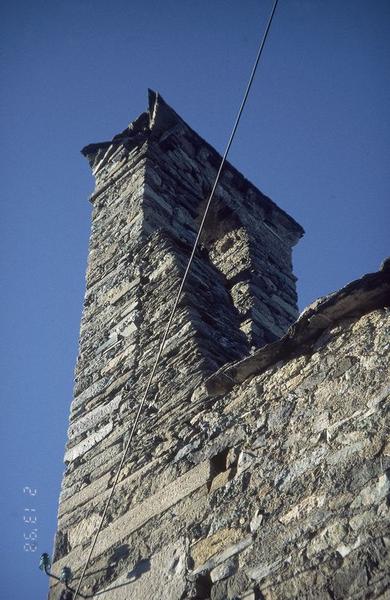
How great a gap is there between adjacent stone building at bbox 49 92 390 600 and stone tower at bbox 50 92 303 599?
0.04 ft

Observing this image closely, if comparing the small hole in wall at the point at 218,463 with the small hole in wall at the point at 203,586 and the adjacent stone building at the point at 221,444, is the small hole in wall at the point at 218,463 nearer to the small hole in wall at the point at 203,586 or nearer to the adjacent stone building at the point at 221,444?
the adjacent stone building at the point at 221,444

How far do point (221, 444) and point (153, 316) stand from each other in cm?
135

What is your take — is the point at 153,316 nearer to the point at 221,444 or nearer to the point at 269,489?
the point at 221,444

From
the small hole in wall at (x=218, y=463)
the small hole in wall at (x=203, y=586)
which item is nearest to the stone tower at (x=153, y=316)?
the small hole in wall at (x=218, y=463)

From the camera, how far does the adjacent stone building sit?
2.15 metres

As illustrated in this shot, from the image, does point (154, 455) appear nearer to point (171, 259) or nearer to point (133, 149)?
point (171, 259)

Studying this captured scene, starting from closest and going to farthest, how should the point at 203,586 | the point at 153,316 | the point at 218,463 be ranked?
1. the point at 203,586
2. the point at 218,463
3. the point at 153,316

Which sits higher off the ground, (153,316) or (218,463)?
(153,316)

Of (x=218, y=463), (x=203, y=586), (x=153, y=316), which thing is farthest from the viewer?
(x=153, y=316)

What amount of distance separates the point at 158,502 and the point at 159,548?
240mm

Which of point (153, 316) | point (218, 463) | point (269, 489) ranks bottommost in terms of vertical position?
point (269, 489)

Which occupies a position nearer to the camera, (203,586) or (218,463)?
(203,586)

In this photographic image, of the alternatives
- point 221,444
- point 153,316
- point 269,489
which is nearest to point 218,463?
point 221,444

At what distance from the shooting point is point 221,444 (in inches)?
112
